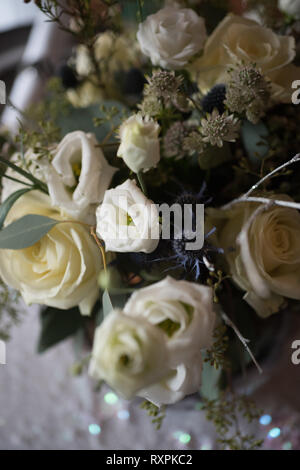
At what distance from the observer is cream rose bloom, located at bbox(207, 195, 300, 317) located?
371 millimetres

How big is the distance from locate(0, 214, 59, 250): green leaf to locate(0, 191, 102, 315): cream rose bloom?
0.01m

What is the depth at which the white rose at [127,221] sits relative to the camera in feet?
1.00

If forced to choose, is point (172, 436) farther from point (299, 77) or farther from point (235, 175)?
point (299, 77)

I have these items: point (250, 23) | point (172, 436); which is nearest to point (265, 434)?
point (172, 436)

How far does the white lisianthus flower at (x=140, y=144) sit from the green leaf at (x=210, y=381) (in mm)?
299

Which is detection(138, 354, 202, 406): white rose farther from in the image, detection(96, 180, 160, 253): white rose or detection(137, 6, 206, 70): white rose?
detection(137, 6, 206, 70): white rose

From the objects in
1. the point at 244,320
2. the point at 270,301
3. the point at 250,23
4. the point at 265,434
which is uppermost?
the point at 250,23

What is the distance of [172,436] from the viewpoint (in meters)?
0.62

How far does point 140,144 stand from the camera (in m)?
0.31

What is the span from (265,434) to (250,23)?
57cm

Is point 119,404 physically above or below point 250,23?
below

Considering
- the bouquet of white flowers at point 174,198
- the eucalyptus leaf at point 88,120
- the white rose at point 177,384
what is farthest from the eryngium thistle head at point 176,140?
the white rose at point 177,384

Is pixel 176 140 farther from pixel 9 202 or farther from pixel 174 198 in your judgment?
pixel 9 202

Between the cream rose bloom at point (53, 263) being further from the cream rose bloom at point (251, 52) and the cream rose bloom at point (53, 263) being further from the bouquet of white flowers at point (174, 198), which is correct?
the cream rose bloom at point (251, 52)
